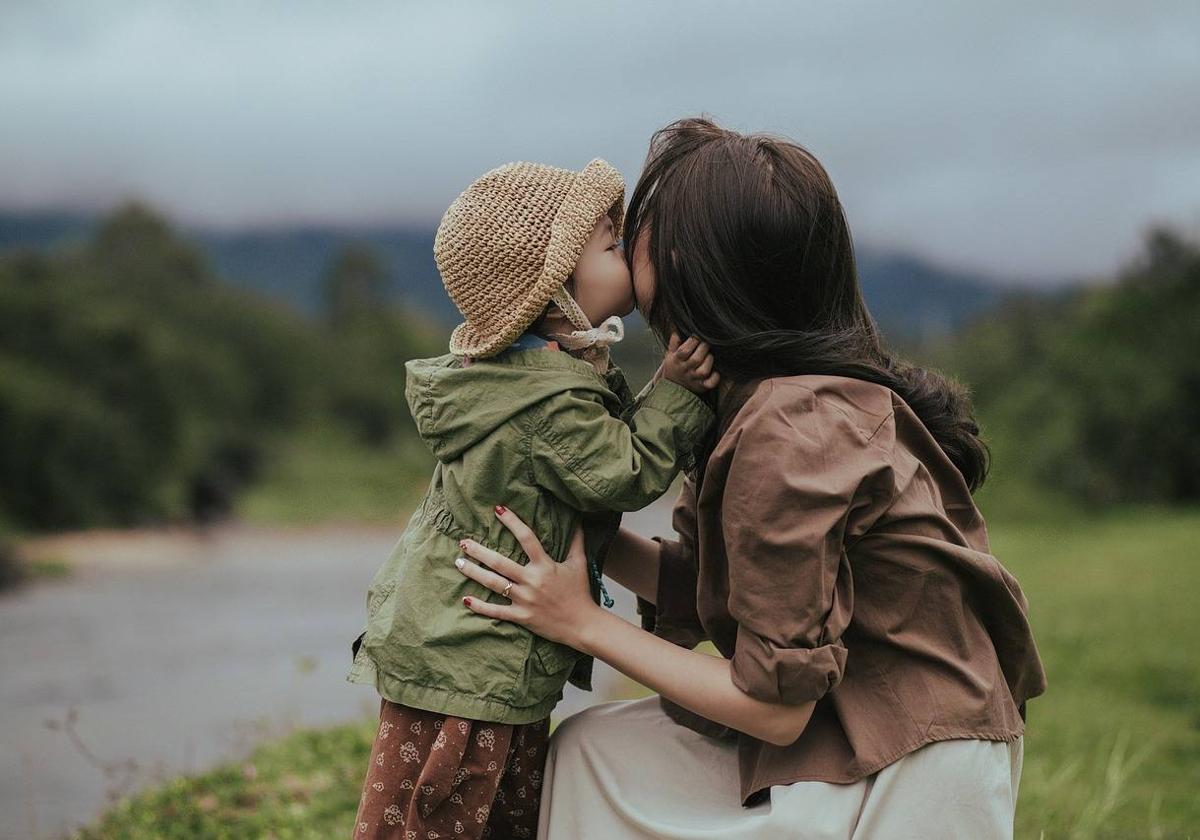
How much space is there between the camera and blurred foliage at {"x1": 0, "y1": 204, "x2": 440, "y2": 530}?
15812 millimetres

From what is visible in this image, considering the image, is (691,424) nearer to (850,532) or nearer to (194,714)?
(850,532)

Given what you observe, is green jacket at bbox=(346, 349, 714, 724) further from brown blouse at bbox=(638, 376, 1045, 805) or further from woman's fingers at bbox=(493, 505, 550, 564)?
brown blouse at bbox=(638, 376, 1045, 805)

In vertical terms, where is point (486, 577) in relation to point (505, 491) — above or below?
below

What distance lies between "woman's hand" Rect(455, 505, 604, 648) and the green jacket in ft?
0.09

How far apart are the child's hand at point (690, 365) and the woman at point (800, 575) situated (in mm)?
19

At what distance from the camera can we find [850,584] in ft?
6.26

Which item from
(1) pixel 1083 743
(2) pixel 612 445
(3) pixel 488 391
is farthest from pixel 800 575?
(1) pixel 1083 743

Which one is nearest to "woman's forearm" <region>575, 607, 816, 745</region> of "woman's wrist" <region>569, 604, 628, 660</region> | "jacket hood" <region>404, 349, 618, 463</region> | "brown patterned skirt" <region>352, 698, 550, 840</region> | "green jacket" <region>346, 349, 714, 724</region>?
"woman's wrist" <region>569, 604, 628, 660</region>

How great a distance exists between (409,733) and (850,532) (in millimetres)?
803

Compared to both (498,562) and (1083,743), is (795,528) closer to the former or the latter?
(498,562)

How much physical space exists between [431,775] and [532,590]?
0.33m

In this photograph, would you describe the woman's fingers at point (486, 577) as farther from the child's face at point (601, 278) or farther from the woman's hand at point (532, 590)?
the child's face at point (601, 278)

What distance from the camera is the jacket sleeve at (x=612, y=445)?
2.01m

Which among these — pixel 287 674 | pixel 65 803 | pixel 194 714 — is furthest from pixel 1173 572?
pixel 65 803
